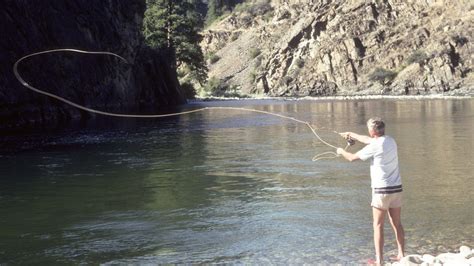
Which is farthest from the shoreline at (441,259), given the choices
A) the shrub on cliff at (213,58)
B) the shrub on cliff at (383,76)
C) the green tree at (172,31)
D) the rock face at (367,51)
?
the shrub on cliff at (213,58)

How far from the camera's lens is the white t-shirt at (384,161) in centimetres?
940

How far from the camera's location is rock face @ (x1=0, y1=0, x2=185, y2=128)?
45531 mm

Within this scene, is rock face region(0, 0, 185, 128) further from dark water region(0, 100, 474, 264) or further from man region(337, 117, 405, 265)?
man region(337, 117, 405, 265)

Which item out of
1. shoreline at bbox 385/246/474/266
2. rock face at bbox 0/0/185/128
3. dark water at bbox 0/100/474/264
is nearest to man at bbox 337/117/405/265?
shoreline at bbox 385/246/474/266

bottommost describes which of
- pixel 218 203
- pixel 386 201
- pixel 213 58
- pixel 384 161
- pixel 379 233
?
pixel 218 203

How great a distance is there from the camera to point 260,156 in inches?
940

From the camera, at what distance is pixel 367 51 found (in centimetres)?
10319

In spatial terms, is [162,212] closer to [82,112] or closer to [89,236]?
[89,236]

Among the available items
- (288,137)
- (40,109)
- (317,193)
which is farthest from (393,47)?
(317,193)

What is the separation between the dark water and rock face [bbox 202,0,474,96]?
218ft

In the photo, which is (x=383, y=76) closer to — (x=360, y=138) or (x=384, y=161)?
(x=360, y=138)

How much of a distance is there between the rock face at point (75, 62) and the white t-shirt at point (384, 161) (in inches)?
1496

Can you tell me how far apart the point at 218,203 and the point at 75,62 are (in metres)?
45.3

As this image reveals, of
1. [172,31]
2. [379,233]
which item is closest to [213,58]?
[172,31]
